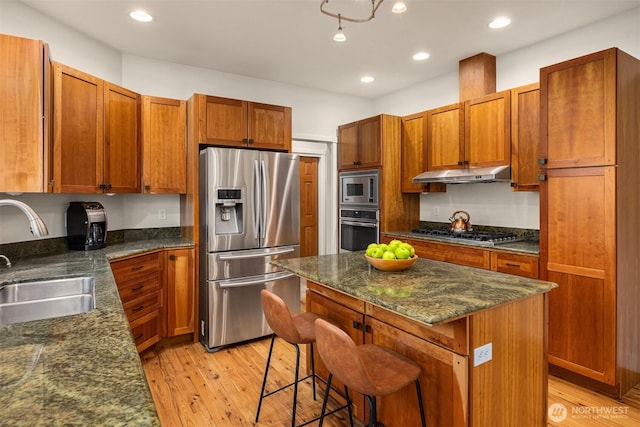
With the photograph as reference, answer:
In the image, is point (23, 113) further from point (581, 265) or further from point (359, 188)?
point (581, 265)

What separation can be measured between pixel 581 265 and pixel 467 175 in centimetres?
131

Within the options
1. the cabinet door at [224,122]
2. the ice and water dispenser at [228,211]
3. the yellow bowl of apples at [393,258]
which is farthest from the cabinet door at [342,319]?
the cabinet door at [224,122]

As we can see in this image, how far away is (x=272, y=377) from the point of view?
2.80 m

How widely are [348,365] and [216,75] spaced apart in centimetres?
367

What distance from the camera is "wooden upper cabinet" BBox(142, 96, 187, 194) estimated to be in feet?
11.2

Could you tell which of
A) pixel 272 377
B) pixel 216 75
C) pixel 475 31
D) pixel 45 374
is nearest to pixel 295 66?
pixel 216 75

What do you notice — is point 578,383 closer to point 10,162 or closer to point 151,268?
point 151,268

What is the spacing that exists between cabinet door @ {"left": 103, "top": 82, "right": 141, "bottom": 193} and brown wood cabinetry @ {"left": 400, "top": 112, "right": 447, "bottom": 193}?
2903 millimetres

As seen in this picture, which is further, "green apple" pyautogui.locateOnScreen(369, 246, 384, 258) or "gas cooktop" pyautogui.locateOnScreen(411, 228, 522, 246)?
"gas cooktop" pyautogui.locateOnScreen(411, 228, 522, 246)

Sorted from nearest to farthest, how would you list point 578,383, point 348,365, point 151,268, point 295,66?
point 348,365 → point 578,383 → point 151,268 → point 295,66

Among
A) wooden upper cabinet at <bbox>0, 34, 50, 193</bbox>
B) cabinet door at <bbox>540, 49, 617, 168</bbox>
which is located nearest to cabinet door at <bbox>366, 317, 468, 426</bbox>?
cabinet door at <bbox>540, 49, 617, 168</bbox>

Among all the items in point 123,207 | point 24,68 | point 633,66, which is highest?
point 633,66

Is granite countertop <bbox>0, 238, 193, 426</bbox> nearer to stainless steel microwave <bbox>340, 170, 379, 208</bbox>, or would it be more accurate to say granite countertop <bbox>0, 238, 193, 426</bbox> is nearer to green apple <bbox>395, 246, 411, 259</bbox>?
green apple <bbox>395, 246, 411, 259</bbox>

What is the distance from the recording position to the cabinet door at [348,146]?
469 centimetres
